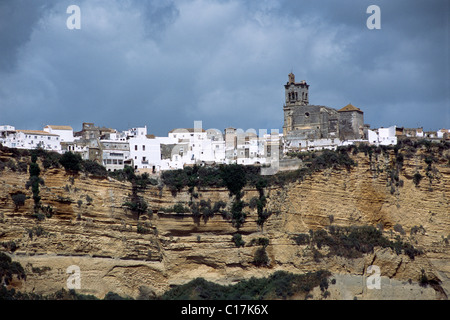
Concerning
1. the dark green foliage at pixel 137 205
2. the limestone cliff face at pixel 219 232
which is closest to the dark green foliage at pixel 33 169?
the limestone cliff face at pixel 219 232

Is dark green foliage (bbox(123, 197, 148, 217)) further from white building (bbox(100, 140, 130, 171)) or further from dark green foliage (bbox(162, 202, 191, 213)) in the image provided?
white building (bbox(100, 140, 130, 171))

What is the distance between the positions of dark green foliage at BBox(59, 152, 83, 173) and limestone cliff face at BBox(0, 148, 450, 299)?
0.43 meters

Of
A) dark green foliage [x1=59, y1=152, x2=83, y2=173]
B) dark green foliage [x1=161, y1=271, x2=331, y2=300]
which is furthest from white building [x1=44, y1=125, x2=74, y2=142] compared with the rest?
dark green foliage [x1=161, y1=271, x2=331, y2=300]

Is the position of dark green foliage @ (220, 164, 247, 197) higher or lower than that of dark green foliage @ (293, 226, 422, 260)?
higher

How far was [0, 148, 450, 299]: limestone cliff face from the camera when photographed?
139 ft

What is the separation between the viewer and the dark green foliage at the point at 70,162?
147 ft

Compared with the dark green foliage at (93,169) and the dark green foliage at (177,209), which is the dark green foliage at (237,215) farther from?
the dark green foliage at (93,169)

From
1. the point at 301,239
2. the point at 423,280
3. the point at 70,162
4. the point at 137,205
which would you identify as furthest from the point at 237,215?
the point at 423,280

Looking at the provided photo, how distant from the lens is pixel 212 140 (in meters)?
54.4

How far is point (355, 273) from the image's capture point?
43.8 metres
